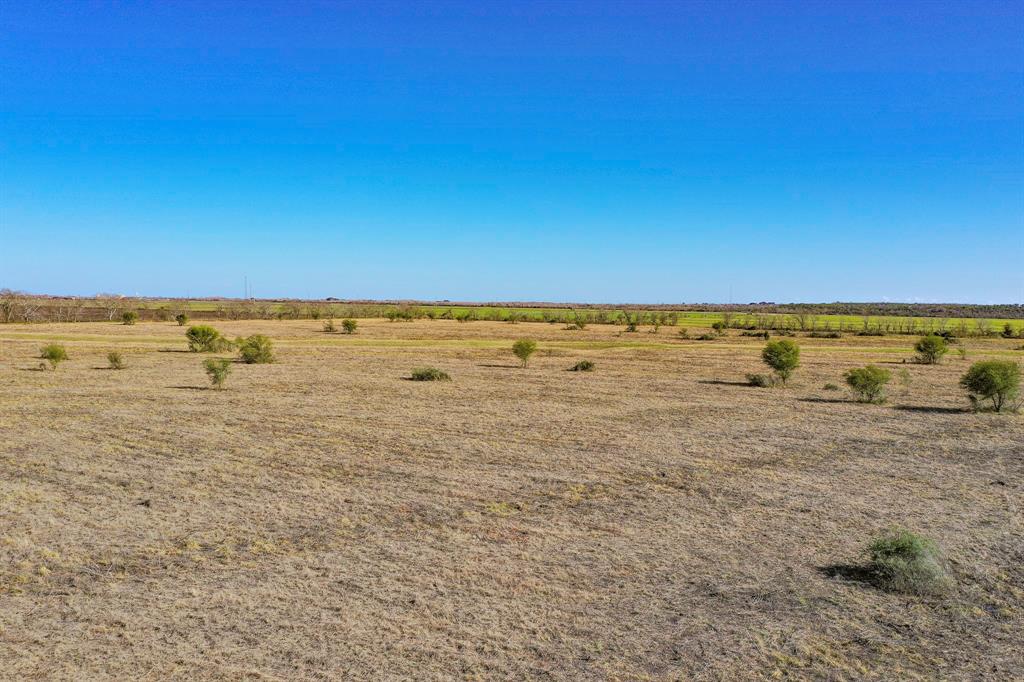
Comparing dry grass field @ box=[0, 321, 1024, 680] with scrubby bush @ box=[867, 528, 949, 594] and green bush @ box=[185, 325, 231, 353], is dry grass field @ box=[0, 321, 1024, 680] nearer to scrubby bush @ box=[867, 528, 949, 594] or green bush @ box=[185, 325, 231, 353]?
scrubby bush @ box=[867, 528, 949, 594]

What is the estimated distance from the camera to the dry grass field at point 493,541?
263 inches

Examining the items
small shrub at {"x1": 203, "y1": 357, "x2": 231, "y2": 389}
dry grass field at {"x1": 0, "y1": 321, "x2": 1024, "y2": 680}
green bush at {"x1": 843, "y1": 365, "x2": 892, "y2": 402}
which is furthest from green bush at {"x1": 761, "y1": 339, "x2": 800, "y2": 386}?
small shrub at {"x1": 203, "y1": 357, "x2": 231, "y2": 389}

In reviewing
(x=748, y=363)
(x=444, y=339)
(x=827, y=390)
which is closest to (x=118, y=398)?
(x=827, y=390)

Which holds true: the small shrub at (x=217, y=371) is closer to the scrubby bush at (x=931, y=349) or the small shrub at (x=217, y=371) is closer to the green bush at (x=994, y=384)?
the green bush at (x=994, y=384)

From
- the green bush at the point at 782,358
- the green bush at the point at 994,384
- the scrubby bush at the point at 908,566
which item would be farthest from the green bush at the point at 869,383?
the scrubby bush at the point at 908,566

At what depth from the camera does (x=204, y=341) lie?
45562mm

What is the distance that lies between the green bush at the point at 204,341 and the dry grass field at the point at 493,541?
23.1 meters

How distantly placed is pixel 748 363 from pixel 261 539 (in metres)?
38.2

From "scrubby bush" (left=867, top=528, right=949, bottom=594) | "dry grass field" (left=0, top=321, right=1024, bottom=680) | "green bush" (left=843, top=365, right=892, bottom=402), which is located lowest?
"dry grass field" (left=0, top=321, right=1024, bottom=680)

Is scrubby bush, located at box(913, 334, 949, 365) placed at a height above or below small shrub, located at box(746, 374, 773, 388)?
above

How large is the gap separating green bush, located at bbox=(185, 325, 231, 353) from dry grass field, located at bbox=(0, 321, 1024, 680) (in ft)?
75.9

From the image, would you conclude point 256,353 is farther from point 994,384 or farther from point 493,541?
point 994,384

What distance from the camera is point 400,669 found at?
249 inches

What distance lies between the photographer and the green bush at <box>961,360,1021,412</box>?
23484 millimetres
